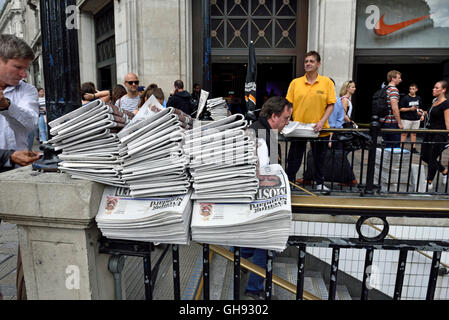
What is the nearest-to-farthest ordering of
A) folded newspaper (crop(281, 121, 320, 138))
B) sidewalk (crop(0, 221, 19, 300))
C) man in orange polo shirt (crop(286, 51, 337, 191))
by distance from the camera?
sidewalk (crop(0, 221, 19, 300)) < folded newspaper (crop(281, 121, 320, 138)) < man in orange polo shirt (crop(286, 51, 337, 191))

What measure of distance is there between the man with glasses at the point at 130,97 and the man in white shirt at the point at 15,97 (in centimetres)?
335

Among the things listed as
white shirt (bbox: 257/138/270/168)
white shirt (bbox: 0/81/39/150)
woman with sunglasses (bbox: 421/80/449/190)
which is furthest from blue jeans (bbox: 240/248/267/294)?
woman with sunglasses (bbox: 421/80/449/190)

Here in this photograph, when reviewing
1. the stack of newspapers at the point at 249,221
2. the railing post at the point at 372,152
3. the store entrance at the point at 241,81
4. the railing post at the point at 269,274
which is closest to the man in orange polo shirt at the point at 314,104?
the railing post at the point at 372,152

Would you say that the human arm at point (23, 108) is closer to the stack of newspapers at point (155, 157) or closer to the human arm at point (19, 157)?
the human arm at point (19, 157)

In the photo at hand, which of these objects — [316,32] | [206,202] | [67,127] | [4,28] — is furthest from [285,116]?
[4,28]

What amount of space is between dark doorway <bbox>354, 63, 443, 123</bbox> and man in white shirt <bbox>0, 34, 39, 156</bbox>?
16868 mm

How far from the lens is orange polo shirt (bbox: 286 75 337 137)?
5191mm

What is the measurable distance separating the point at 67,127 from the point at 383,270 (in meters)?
6.05

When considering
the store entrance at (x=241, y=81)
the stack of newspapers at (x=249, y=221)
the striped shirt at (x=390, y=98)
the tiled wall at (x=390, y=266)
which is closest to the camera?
the stack of newspapers at (x=249, y=221)

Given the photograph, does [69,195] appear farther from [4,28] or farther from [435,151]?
[4,28]

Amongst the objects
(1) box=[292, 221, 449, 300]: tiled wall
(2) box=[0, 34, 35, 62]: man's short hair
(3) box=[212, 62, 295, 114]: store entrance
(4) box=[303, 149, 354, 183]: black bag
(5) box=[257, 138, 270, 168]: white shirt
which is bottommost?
(1) box=[292, 221, 449, 300]: tiled wall

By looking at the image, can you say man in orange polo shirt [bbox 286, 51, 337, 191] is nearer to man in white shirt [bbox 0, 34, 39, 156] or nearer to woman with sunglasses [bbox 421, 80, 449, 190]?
woman with sunglasses [bbox 421, 80, 449, 190]

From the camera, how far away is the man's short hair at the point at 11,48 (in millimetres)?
2265

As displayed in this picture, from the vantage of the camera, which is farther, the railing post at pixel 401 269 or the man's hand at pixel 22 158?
the man's hand at pixel 22 158
